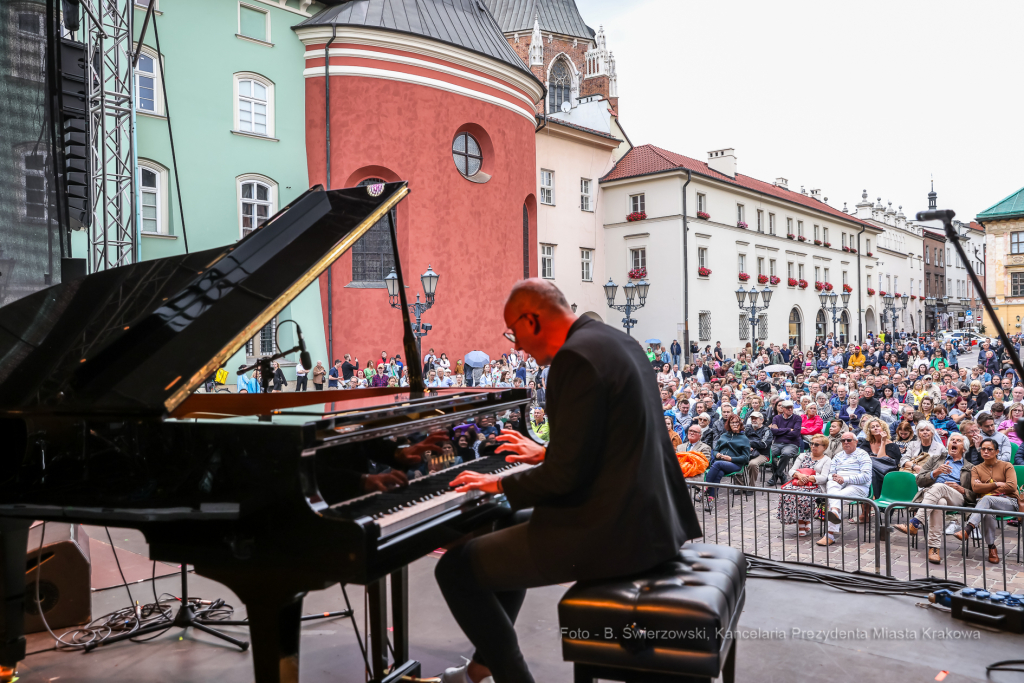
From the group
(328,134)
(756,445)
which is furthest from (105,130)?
(328,134)

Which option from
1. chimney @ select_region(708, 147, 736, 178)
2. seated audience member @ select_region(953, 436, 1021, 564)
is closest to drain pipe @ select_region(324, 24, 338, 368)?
seated audience member @ select_region(953, 436, 1021, 564)

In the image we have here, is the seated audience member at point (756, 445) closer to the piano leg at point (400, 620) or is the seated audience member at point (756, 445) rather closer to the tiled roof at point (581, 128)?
the piano leg at point (400, 620)

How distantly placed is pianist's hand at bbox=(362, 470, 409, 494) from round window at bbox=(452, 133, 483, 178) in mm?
20293

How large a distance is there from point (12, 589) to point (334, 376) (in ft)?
51.4

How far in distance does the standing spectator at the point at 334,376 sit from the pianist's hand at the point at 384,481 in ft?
51.8

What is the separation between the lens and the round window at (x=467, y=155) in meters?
22.6

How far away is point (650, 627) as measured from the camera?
2.61 m

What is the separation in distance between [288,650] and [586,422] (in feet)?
4.01

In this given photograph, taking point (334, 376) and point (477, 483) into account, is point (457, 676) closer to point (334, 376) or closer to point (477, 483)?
point (477, 483)

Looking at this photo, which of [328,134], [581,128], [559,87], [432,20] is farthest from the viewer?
[559,87]

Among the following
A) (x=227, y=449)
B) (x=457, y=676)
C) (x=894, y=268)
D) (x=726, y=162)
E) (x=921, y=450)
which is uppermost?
(x=726, y=162)

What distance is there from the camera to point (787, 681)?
142 inches

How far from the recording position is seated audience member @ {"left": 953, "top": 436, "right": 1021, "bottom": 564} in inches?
256

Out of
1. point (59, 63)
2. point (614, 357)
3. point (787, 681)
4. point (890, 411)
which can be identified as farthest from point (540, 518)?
point (890, 411)
